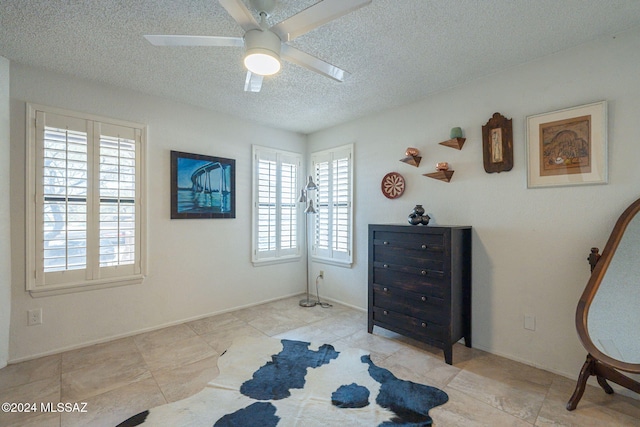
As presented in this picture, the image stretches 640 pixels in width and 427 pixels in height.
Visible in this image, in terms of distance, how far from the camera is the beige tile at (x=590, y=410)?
5.86 feet

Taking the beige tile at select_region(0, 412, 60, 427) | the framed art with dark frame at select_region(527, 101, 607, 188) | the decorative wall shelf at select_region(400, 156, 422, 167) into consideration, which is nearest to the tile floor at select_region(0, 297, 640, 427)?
the beige tile at select_region(0, 412, 60, 427)

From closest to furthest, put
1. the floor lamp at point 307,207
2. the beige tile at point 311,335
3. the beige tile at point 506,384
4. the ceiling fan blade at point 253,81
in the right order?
the beige tile at point 506,384 → the ceiling fan blade at point 253,81 → the beige tile at point 311,335 → the floor lamp at point 307,207

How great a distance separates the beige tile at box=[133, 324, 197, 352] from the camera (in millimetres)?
2814

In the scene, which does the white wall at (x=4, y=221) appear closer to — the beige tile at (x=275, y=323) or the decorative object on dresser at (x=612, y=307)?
the beige tile at (x=275, y=323)

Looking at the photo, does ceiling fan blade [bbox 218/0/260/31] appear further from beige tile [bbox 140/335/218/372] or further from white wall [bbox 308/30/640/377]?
beige tile [bbox 140/335/218/372]

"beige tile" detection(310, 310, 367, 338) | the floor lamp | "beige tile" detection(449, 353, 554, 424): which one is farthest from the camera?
the floor lamp

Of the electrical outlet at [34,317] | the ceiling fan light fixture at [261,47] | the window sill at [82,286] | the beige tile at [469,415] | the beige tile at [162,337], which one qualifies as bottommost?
the beige tile at [162,337]

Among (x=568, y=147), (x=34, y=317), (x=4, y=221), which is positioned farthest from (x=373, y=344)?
(x=4, y=221)

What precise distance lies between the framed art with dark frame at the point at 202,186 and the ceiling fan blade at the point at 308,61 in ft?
6.93

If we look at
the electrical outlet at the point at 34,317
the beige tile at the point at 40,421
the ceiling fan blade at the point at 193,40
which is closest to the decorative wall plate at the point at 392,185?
the ceiling fan blade at the point at 193,40

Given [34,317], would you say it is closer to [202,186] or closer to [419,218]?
[202,186]

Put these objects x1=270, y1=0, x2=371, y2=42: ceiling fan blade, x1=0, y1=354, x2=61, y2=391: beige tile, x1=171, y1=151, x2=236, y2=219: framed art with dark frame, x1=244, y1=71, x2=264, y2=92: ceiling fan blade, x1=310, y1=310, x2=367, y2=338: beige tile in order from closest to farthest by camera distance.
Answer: x1=270, y1=0, x2=371, y2=42: ceiling fan blade → x1=244, y1=71, x2=264, y2=92: ceiling fan blade → x1=0, y1=354, x2=61, y2=391: beige tile → x1=310, y1=310, x2=367, y2=338: beige tile → x1=171, y1=151, x2=236, y2=219: framed art with dark frame

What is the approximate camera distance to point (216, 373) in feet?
7.64

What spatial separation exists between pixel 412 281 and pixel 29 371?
335 centimetres
